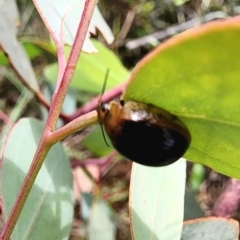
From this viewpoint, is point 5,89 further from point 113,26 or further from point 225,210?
point 225,210

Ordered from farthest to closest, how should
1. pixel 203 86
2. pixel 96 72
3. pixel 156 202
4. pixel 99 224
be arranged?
pixel 96 72 → pixel 99 224 → pixel 156 202 → pixel 203 86

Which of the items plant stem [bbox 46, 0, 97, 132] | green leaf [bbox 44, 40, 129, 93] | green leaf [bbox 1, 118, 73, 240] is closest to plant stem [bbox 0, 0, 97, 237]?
plant stem [bbox 46, 0, 97, 132]

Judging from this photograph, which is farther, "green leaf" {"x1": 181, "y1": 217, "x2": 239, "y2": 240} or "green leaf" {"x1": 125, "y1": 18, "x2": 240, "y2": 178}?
"green leaf" {"x1": 181, "y1": 217, "x2": 239, "y2": 240}

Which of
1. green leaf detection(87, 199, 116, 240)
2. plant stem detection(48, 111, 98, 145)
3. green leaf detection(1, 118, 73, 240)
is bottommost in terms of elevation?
green leaf detection(87, 199, 116, 240)

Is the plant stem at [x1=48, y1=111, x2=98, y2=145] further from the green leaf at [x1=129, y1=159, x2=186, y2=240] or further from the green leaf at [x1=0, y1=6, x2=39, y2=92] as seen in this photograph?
the green leaf at [x1=0, y1=6, x2=39, y2=92]

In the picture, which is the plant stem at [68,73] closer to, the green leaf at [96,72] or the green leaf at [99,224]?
the green leaf at [99,224]

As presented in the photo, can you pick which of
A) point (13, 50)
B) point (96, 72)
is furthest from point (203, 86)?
point (96, 72)

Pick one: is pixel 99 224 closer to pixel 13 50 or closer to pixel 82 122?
pixel 13 50

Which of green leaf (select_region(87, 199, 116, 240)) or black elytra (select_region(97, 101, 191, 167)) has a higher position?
black elytra (select_region(97, 101, 191, 167))
